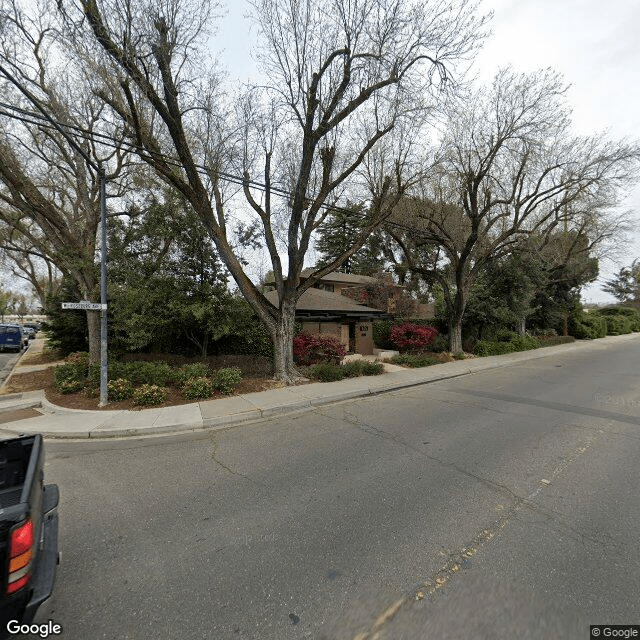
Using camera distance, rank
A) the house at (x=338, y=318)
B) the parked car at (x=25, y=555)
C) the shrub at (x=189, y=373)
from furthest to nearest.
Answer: the house at (x=338, y=318) < the shrub at (x=189, y=373) < the parked car at (x=25, y=555)

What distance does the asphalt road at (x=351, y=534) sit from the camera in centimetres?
222

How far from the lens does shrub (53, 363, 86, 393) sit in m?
8.79

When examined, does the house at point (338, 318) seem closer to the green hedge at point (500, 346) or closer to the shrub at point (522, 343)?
the green hedge at point (500, 346)

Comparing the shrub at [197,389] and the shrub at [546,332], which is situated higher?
the shrub at [546,332]

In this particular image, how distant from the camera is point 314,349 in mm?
12945

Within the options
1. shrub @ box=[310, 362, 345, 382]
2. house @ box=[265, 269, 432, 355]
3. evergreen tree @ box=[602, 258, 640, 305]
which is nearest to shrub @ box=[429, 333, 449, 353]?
house @ box=[265, 269, 432, 355]

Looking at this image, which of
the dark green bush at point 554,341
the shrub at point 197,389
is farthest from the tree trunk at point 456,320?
the shrub at point 197,389

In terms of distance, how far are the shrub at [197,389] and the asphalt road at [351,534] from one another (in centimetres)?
253

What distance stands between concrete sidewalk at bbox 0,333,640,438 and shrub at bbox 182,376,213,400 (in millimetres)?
410

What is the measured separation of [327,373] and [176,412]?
16.0 feet

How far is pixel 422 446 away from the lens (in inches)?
206

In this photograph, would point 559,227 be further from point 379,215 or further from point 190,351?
point 190,351
